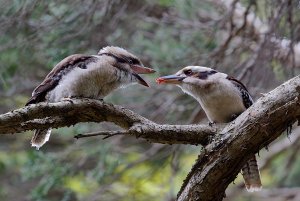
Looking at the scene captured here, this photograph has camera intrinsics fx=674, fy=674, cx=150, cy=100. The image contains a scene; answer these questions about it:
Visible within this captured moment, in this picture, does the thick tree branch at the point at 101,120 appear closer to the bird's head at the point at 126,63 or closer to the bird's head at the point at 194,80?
the bird's head at the point at 126,63

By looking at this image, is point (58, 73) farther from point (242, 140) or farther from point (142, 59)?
point (142, 59)

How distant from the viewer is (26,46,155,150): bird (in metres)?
3.86

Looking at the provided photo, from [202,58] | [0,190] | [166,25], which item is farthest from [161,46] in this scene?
[0,190]

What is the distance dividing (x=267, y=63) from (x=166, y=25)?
291 centimetres

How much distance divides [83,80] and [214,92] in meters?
0.99

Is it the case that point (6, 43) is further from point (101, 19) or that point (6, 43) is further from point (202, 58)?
point (202, 58)

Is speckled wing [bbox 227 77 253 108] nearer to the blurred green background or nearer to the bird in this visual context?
the bird

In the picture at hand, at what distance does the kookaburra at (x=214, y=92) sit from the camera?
4.39 metres

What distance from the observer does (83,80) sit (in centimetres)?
387

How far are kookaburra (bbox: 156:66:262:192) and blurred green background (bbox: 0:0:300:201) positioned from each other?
4.16 feet

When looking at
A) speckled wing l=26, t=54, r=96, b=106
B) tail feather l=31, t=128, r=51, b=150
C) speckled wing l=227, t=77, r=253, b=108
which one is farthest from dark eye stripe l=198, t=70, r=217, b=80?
tail feather l=31, t=128, r=51, b=150

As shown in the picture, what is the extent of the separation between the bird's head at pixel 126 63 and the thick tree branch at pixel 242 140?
79 centimetres

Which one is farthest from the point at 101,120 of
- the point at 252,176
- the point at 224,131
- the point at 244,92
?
the point at 244,92

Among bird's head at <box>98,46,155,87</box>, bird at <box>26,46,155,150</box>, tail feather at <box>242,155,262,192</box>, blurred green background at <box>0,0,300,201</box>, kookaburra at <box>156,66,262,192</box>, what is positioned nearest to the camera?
bird at <box>26,46,155,150</box>
